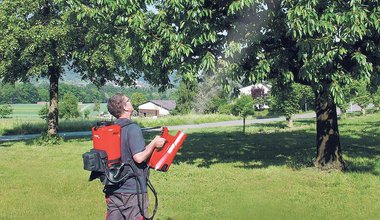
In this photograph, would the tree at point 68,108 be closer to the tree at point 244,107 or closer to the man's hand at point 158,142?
the tree at point 244,107

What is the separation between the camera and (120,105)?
16.9ft

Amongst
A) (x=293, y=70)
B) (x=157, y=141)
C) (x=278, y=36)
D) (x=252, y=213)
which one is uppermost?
(x=278, y=36)

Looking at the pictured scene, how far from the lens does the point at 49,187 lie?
1126 cm

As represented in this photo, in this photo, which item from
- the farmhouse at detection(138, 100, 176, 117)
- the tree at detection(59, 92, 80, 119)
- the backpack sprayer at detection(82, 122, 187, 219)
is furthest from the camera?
the farmhouse at detection(138, 100, 176, 117)

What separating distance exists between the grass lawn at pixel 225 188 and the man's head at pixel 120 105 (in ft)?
11.8

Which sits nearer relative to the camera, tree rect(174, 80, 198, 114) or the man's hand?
the man's hand

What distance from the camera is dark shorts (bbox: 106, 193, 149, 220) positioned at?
5.19 metres

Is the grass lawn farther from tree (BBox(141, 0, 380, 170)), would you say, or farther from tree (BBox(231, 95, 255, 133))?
tree (BBox(231, 95, 255, 133))

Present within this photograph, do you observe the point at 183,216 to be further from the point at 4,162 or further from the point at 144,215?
the point at 4,162

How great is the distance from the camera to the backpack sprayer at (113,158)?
4.93 m

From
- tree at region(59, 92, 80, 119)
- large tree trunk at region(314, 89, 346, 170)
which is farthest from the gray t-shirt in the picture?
tree at region(59, 92, 80, 119)

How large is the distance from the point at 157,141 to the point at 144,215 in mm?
995

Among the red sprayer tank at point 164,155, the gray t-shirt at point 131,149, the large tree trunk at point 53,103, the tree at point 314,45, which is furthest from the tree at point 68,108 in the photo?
the red sprayer tank at point 164,155

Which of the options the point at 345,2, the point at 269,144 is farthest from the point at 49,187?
the point at 269,144
